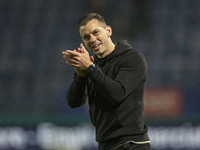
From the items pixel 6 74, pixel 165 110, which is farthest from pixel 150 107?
pixel 6 74

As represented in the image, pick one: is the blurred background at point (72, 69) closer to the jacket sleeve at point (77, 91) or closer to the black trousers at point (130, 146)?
the jacket sleeve at point (77, 91)

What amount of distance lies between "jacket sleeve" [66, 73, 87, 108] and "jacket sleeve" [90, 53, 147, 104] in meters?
0.24

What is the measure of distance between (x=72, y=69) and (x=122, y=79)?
23.6 feet

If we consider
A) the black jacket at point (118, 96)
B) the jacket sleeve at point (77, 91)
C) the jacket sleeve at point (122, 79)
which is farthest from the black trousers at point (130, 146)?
the jacket sleeve at point (77, 91)

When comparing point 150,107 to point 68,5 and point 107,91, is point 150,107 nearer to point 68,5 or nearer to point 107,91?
point 107,91

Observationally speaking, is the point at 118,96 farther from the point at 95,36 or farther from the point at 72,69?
the point at 72,69

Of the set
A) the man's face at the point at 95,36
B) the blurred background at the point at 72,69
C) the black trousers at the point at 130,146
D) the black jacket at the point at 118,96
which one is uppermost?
the blurred background at the point at 72,69

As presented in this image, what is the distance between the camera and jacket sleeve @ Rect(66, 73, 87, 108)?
2814 mm

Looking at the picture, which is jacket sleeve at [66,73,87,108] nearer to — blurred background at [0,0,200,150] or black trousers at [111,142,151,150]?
black trousers at [111,142,151,150]

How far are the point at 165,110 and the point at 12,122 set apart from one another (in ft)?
8.62

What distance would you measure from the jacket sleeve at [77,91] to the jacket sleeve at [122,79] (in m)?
0.24

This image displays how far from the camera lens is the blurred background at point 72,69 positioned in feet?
22.5

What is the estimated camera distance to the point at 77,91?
2.85 meters

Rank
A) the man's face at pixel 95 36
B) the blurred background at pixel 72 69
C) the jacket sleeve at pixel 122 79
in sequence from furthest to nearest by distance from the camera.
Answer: the blurred background at pixel 72 69, the man's face at pixel 95 36, the jacket sleeve at pixel 122 79
